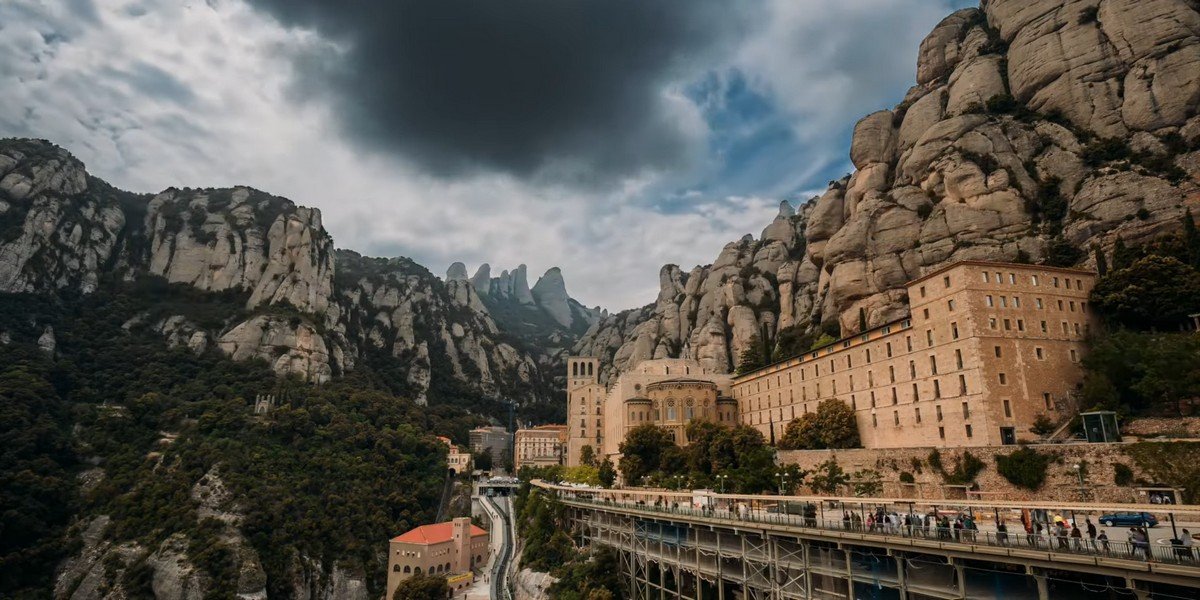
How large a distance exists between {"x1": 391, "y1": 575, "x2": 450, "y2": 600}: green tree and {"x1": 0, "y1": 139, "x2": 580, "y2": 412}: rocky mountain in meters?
61.2

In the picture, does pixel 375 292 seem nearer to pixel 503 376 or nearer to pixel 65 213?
pixel 503 376

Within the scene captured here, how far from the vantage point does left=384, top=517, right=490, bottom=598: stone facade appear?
67.5 meters

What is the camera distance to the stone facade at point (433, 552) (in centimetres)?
6750

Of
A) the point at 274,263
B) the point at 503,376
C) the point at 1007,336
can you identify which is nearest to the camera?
the point at 1007,336

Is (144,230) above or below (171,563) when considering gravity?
above

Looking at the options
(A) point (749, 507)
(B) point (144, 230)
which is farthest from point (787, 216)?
(B) point (144, 230)

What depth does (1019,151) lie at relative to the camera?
206ft

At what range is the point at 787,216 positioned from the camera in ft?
411

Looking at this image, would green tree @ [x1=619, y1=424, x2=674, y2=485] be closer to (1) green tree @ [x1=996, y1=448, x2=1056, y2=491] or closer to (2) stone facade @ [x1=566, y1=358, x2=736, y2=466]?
(2) stone facade @ [x1=566, y1=358, x2=736, y2=466]

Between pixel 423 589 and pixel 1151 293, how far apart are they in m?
65.0

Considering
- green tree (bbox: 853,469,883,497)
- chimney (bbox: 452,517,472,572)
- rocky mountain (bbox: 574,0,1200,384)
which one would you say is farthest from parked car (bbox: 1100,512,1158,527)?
chimney (bbox: 452,517,472,572)

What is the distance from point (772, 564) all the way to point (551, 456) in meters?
108

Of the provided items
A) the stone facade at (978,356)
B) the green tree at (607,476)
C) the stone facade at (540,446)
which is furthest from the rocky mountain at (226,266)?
the stone facade at (978,356)

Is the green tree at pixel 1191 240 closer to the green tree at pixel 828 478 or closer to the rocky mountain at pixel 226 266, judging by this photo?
the green tree at pixel 828 478
